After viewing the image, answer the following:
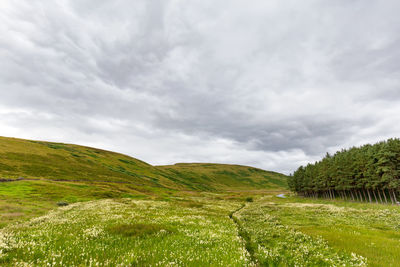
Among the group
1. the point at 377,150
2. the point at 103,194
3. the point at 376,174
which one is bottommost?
the point at 103,194

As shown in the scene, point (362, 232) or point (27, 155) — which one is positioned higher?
point (27, 155)

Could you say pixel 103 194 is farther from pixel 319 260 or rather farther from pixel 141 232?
pixel 319 260

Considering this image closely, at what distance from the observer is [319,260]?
9883mm

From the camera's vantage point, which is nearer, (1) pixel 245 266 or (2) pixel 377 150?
(1) pixel 245 266

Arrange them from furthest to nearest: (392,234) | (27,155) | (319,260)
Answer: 1. (27,155)
2. (392,234)
3. (319,260)

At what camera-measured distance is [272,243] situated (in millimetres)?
13812

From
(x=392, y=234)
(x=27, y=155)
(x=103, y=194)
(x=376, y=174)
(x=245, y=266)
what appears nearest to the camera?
(x=245, y=266)

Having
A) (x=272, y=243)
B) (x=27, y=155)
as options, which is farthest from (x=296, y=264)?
(x=27, y=155)

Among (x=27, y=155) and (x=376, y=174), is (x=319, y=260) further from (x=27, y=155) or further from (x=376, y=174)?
(x=27, y=155)

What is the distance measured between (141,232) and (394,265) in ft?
49.4

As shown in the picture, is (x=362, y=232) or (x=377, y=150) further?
(x=377, y=150)

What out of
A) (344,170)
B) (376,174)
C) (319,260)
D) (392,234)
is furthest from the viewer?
(344,170)

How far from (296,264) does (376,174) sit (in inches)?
3112

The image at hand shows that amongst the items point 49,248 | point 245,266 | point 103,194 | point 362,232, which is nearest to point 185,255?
point 245,266
